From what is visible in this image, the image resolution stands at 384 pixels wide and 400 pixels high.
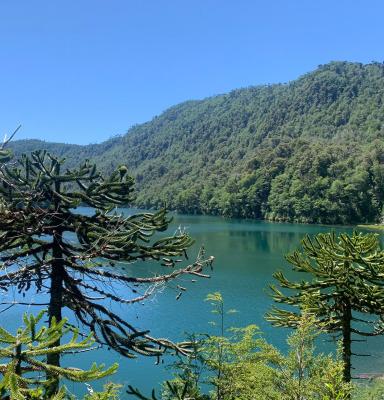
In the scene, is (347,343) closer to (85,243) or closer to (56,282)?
(85,243)

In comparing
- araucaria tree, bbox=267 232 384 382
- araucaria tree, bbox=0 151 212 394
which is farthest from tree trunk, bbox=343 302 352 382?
araucaria tree, bbox=0 151 212 394

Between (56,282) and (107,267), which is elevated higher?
(107,267)

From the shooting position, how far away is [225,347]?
36.6 ft

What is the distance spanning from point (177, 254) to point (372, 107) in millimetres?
206914

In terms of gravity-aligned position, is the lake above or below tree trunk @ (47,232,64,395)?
below

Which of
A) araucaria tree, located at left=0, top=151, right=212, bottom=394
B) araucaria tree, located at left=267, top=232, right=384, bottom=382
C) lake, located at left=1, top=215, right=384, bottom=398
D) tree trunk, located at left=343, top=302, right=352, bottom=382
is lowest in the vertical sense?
lake, located at left=1, top=215, right=384, bottom=398

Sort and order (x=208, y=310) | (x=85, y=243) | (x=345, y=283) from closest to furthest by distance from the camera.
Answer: (x=85, y=243) → (x=345, y=283) → (x=208, y=310)

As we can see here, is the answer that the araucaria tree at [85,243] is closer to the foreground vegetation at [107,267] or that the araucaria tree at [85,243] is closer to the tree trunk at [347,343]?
the foreground vegetation at [107,267]

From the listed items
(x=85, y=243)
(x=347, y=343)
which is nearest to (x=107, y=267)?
(x=85, y=243)

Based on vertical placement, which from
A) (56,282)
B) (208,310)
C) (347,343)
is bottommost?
(208,310)

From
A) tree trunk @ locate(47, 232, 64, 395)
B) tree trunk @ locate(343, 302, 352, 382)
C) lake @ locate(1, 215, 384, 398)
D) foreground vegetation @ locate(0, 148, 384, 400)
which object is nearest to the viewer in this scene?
foreground vegetation @ locate(0, 148, 384, 400)

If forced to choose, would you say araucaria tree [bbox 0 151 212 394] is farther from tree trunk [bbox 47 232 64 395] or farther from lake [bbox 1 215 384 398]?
lake [bbox 1 215 384 398]

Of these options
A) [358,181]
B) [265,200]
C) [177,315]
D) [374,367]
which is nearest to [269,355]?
[374,367]

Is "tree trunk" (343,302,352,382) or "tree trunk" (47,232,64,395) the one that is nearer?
"tree trunk" (47,232,64,395)
